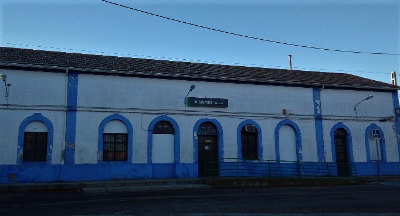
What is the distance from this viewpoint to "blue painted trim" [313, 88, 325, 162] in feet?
60.4

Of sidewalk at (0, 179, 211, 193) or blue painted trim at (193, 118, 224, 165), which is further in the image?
blue painted trim at (193, 118, 224, 165)

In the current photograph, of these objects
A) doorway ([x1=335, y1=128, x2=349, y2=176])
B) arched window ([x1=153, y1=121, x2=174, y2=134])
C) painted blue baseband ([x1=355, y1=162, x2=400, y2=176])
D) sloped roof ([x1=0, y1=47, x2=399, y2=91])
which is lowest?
painted blue baseband ([x1=355, y1=162, x2=400, y2=176])

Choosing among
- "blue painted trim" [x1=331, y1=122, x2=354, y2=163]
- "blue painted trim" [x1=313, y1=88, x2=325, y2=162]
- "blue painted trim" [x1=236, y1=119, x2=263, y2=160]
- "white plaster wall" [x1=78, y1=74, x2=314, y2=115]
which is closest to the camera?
"white plaster wall" [x1=78, y1=74, x2=314, y2=115]

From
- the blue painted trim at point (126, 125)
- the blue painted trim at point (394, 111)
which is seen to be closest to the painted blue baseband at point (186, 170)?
the blue painted trim at point (126, 125)

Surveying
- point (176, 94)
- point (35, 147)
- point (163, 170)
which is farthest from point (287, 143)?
point (35, 147)

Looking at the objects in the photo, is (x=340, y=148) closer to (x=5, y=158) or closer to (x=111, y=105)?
(x=111, y=105)

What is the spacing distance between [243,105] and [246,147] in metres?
2.25

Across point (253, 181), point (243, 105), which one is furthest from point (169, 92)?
point (253, 181)

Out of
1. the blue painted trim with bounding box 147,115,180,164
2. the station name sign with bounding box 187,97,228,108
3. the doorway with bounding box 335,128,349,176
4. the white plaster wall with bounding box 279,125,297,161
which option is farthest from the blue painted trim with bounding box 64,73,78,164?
the doorway with bounding box 335,128,349,176

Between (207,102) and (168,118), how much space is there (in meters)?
2.20

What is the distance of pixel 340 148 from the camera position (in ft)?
63.3

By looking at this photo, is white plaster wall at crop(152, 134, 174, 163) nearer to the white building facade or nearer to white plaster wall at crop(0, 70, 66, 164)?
the white building facade

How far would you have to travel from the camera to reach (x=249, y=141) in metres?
17.8

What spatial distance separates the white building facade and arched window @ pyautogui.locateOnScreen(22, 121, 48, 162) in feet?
0.14
